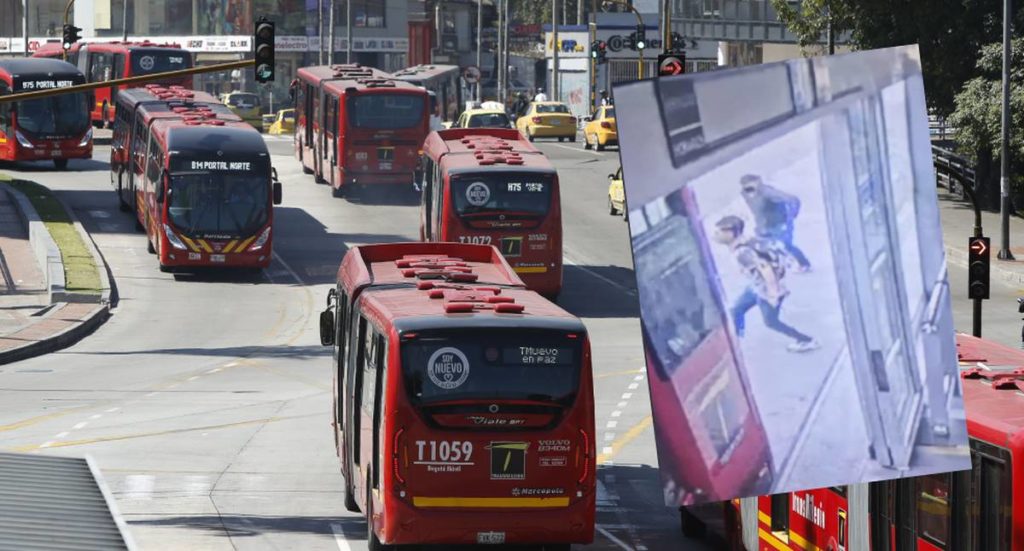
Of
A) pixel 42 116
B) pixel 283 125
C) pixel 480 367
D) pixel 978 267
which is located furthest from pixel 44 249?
pixel 283 125

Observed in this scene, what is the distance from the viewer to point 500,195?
39562mm

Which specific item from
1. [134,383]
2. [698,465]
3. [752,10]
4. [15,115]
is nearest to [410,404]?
[698,465]

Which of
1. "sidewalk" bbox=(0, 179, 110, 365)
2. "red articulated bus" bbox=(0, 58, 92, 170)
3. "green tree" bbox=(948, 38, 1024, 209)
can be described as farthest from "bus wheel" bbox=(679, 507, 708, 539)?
"red articulated bus" bbox=(0, 58, 92, 170)

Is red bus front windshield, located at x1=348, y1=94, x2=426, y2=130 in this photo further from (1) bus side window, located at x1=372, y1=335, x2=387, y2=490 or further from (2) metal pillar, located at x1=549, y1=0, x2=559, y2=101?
(2) metal pillar, located at x1=549, y1=0, x2=559, y2=101

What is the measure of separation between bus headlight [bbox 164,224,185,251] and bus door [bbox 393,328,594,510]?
27957 mm

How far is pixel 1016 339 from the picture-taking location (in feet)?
117

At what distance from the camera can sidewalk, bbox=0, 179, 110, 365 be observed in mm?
35344

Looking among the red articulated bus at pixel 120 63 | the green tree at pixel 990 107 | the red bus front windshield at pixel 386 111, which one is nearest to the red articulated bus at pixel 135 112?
the red bus front windshield at pixel 386 111

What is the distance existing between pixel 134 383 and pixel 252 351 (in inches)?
174

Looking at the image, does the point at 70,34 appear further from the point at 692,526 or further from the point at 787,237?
the point at 787,237

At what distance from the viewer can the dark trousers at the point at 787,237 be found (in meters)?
8.77

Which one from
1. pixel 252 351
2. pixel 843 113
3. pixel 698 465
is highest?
pixel 843 113

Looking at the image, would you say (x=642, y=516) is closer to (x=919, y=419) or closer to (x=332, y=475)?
(x=332, y=475)

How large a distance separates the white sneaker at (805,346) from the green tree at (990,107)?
138 ft
